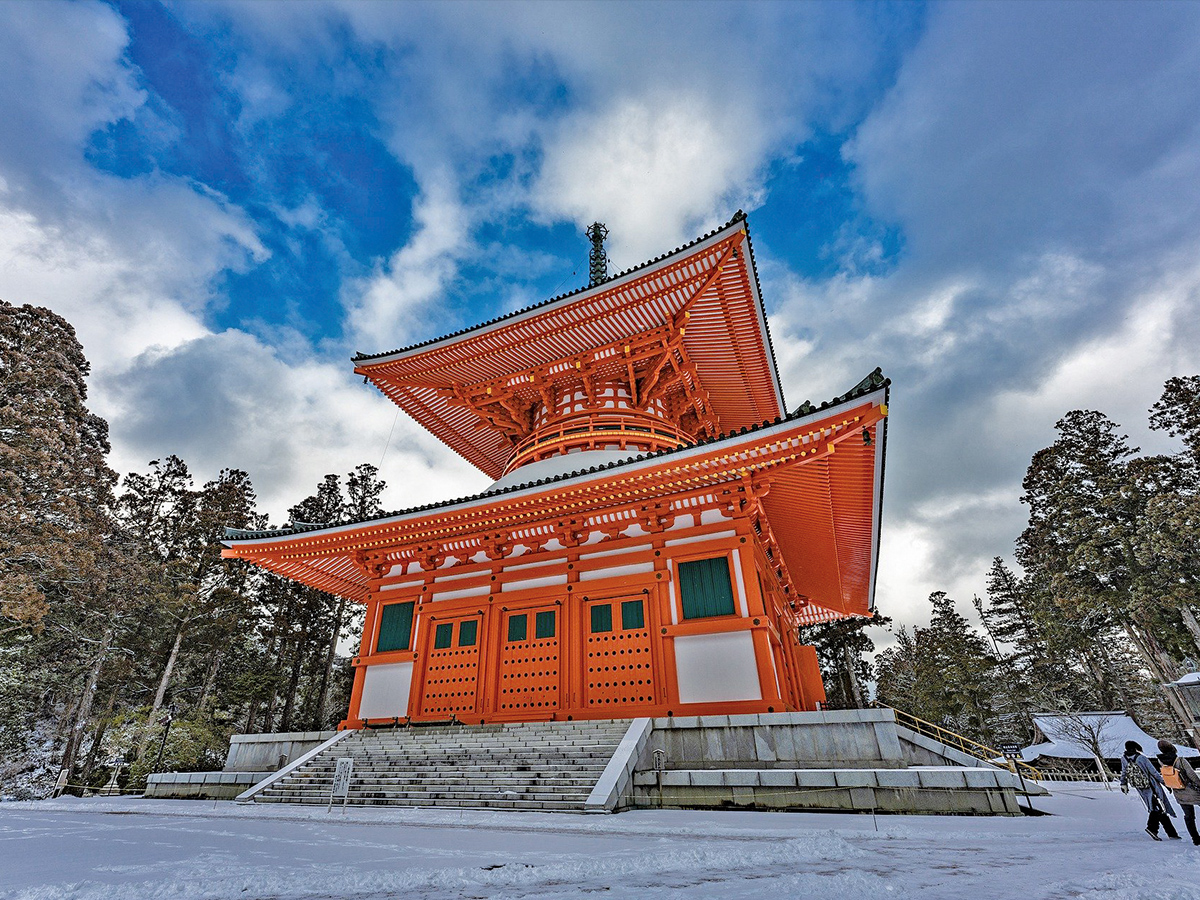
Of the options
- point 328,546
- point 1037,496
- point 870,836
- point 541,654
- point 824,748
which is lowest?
point 870,836

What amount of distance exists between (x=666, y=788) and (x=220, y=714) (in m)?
34.1

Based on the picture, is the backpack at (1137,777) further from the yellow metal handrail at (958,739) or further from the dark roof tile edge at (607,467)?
the dark roof tile edge at (607,467)

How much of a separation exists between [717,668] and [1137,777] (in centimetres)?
576

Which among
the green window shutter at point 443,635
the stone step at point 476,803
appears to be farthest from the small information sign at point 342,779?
the green window shutter at point 443,635

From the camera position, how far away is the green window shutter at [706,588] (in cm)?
1055

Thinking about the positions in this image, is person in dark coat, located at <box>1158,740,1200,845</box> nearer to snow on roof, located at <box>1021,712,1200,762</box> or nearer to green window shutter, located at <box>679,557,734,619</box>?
green window shutter, located at <box>679,557,734,619</box>

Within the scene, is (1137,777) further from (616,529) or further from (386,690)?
(386,690)

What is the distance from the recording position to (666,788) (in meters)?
7.51

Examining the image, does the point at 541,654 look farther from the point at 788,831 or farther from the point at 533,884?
the point at 533,884

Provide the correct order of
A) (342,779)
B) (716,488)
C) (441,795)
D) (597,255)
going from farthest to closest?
1. (597,255)
2. (716,488)
3. (342,779)
4. (441,795)

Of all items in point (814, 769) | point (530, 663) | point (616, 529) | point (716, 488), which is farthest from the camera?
point (616, 529)

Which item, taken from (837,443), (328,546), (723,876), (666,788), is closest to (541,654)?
(666,788)

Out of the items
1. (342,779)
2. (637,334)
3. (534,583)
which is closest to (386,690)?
(534,583)

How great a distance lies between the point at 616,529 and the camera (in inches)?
470
